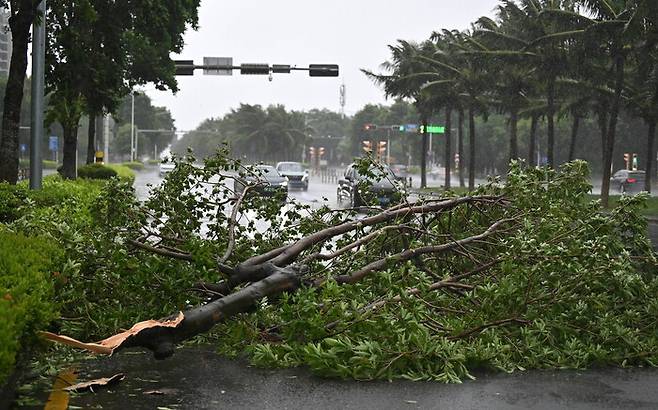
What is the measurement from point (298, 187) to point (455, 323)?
47.8 meters

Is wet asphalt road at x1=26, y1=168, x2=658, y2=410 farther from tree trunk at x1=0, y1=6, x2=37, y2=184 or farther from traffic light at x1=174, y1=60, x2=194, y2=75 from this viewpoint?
traffic light at x1=174, y1=60, x2=194, y2=75

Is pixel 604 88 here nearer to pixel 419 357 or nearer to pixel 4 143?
pixel 4 143

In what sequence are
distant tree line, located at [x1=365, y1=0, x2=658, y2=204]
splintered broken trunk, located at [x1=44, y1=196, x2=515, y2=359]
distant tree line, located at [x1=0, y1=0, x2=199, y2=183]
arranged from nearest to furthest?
splintered broken trunk, located at [x1=44, y1=196, x2=515, y2=359] < distant tree line, located at [x1=0, y1=0, x2=199, y2=183] < distant tree line, located at [x1=365, y1=0, x2=658, y2=204]

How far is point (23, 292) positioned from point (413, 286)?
12.3 feet

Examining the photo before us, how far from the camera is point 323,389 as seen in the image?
6570 millimetres

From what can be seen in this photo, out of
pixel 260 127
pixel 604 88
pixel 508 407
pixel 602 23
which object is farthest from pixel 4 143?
pixel 260 127

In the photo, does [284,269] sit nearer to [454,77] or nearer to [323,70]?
[323,70]

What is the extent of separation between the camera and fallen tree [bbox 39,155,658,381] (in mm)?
7023

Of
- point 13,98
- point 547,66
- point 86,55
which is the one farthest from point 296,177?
point 13,98

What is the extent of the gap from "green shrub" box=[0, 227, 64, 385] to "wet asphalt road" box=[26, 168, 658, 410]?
846 millimetres

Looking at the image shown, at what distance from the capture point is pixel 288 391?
6.47 metres

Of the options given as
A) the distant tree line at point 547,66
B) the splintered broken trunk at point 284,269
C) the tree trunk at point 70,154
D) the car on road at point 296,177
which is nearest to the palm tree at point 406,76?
the distant tree line at point 547,66

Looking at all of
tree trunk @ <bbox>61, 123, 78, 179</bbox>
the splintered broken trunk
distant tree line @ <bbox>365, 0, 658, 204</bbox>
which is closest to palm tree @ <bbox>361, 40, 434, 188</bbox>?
distant tree line @ <bbox>365, 0, 658, 204</bbox>

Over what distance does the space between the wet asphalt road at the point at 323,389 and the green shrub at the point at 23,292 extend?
2.78 feet
